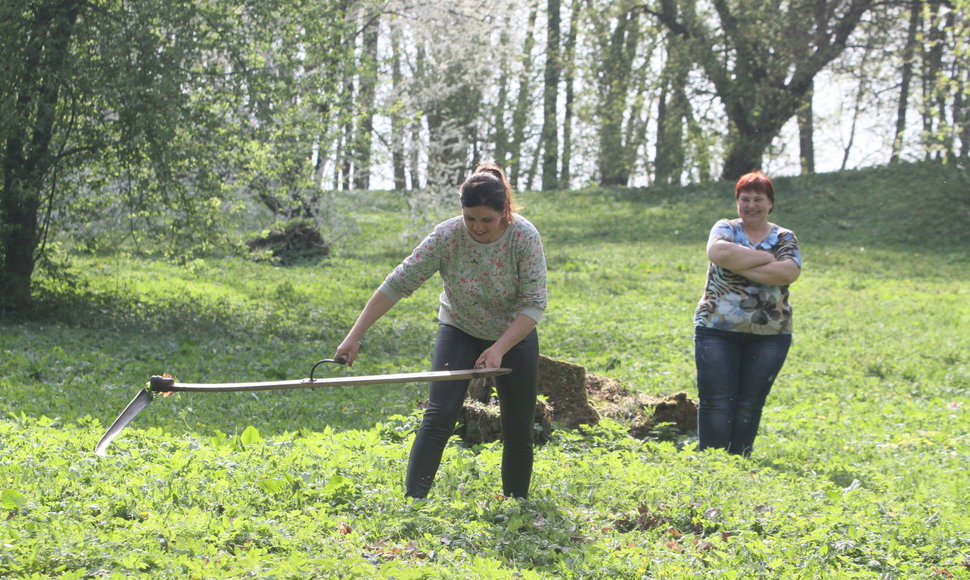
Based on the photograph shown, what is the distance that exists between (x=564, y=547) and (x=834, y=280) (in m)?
16.2

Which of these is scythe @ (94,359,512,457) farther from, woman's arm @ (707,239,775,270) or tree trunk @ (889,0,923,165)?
tree trunk @ (889,0,923,165)

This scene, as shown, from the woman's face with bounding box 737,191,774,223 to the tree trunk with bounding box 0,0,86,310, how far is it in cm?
848

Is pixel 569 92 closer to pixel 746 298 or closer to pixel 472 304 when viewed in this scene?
pixel 746 298

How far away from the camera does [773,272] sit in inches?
263

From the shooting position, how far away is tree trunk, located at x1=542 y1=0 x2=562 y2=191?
120 ft

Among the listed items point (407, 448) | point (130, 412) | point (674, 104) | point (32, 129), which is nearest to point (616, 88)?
point (674, 104)

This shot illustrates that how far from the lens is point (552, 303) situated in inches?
684

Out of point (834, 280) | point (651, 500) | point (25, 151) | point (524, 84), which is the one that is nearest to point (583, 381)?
point (651, 500)

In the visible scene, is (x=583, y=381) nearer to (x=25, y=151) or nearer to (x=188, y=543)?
(x=188, y=543)

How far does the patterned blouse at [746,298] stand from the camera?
6738 millimetres

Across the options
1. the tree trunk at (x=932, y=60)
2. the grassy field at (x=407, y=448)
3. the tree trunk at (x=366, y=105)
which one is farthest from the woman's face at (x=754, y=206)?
the tree trunk at (x=932, y=60)

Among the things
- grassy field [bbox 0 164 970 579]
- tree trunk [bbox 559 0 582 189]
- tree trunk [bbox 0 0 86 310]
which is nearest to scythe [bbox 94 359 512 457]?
grassy field [bbox 0 164 970 579]

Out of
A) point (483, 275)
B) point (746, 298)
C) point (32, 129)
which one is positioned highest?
point (32, 129)

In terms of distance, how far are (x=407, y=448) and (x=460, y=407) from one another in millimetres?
1477
